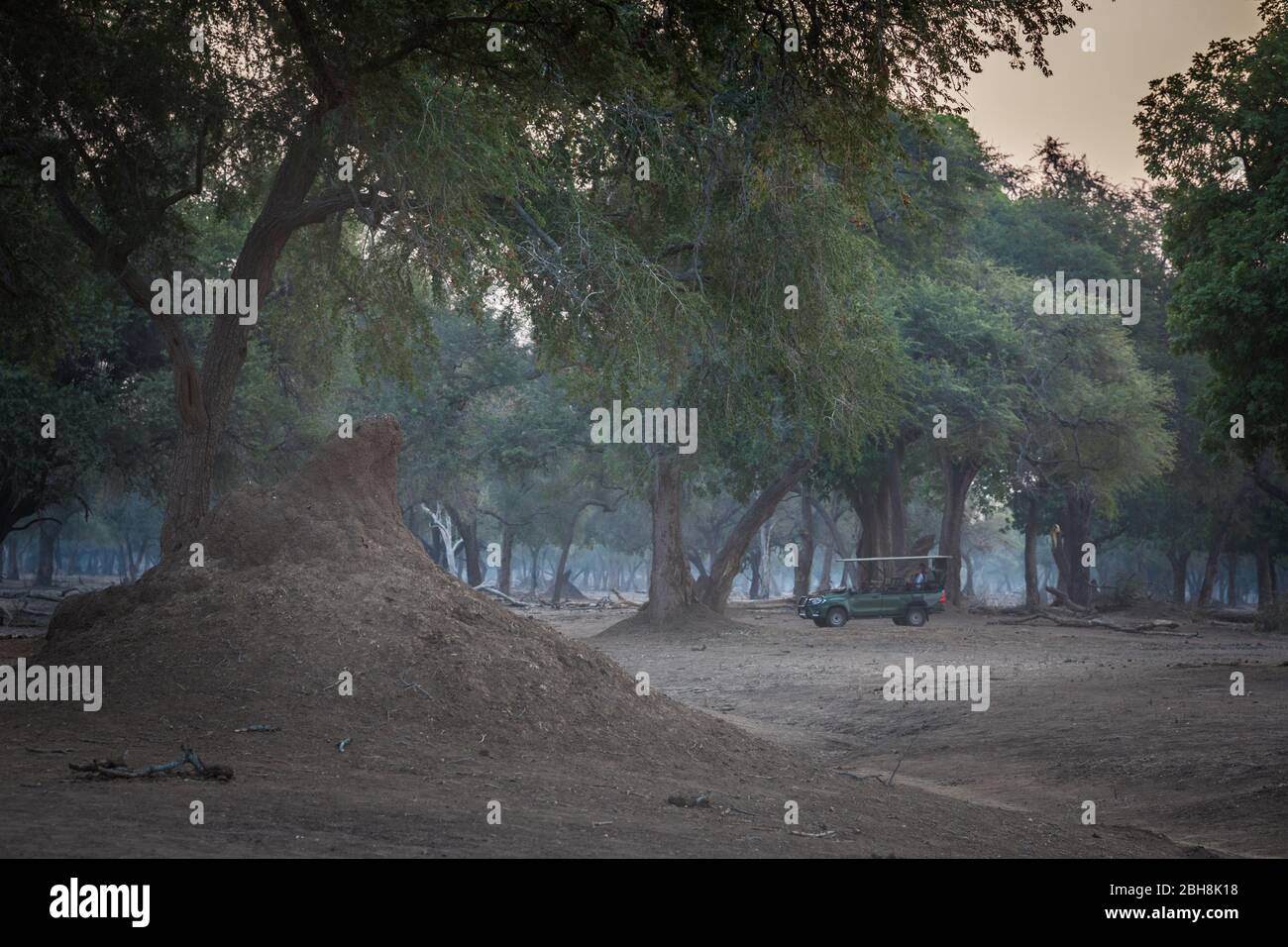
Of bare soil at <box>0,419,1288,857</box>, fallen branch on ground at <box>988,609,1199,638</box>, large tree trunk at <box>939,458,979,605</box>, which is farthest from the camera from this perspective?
large tree trunk at <box>939,458,979,605</box>

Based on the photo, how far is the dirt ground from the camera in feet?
23.6

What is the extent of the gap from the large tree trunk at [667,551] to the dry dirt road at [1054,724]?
396 cm

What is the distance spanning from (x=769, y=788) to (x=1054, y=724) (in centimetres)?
565

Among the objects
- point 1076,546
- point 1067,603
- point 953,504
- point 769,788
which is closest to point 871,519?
point 953,504

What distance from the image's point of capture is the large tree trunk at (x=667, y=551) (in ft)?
104

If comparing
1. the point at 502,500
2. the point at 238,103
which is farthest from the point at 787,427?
the point at 502,500

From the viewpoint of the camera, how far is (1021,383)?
1378 inches

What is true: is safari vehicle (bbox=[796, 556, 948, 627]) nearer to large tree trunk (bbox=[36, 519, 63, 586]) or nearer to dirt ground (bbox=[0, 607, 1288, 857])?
dirt ground (bbox=[0, 607, 1288, 857])

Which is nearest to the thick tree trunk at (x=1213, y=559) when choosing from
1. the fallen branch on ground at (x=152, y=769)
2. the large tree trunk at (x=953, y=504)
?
the large tree trunk at (x=953, y=504)

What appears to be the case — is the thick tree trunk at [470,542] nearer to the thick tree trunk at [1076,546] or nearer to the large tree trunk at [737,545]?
the large tree trunk at [737,545]

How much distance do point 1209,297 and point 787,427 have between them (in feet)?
46.6

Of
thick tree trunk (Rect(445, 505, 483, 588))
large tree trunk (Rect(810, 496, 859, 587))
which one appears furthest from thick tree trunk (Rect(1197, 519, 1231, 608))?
thick tree trunk (Rect(445, 505, 483, 588))

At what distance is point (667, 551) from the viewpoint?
32062 millimetres

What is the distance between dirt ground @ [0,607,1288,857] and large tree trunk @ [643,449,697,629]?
1323 cm
